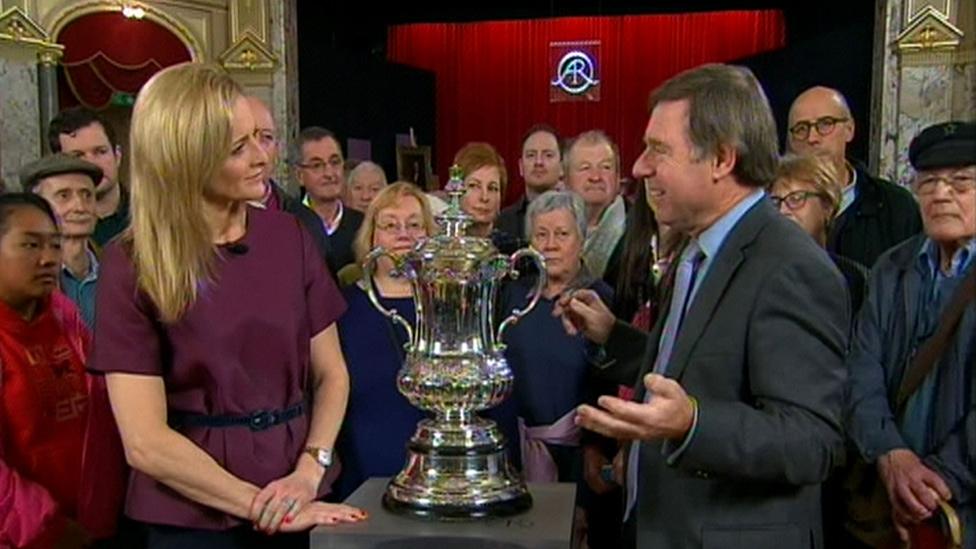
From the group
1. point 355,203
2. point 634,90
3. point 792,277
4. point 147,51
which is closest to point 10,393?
point 792,277

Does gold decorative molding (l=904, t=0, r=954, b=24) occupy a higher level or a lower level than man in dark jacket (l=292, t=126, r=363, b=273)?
higher

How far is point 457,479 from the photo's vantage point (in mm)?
1496

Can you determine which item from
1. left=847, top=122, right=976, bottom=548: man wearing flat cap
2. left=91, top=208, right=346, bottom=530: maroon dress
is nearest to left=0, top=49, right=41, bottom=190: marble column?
left=91, top=208, right=346, bottom=530: maroon dress

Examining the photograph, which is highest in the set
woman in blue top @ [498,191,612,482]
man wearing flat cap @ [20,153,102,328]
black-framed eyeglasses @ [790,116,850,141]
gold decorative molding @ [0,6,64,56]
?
gold decorative molding @ [0,6,64,56]

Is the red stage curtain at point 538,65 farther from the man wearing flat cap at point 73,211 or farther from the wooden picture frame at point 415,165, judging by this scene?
the man wearing flat cap at point 73,211

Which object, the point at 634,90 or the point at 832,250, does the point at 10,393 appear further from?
the point at 634,90

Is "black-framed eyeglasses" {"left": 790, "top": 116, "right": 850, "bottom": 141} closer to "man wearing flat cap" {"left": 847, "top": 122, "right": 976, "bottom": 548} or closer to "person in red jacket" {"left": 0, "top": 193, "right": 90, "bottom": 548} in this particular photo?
"man wearing flat cap" {"left": 847, "top": 122, "right": 976, "bottom": 548}

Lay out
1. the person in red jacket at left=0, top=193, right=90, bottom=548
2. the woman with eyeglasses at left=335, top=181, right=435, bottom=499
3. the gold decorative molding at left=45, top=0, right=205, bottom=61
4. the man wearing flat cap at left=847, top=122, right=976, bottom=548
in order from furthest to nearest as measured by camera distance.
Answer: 1. the gold decorative molding at left=45, top=0, right=205, bottom=61
2. the woman with eyeglasses at left=335, top=181, right=435, bottom=499
3. the person in red jacket at left=0, top=193, right=90, bottom=548
4. the man wearing flat cap at left=847, top=122, right=976, bottom=548

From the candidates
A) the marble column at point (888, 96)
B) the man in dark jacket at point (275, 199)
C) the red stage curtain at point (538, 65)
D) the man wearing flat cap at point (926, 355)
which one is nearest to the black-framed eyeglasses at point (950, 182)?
the man wearing flat cap at point (926, 355)

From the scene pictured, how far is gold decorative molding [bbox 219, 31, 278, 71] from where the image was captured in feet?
24.2

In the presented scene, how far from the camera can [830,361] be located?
1.32 meters

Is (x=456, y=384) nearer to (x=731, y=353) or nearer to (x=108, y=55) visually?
(x=731, y=353)

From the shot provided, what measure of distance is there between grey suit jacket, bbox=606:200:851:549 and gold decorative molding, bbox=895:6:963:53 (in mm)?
5760

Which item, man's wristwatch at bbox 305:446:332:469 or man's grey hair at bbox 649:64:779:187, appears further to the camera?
man's wristwatch at bbox 305:446:332:469
